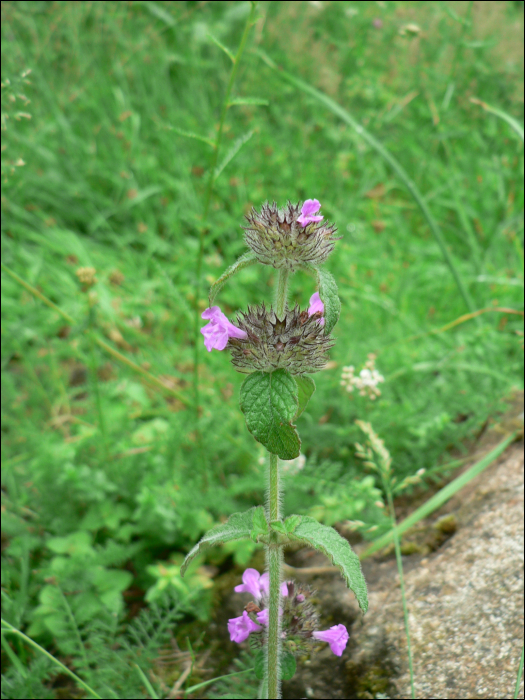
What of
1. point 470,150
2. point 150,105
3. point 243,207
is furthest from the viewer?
point 150,105

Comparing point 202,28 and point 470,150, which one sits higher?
point 202,28

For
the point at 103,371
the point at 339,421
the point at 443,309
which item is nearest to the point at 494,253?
the point at 443,309

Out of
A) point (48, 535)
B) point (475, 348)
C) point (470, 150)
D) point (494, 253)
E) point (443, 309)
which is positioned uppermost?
point (470, 150)

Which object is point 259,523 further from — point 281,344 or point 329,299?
point 329,299

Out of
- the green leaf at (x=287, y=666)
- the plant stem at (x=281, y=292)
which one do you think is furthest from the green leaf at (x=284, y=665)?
the plant stem at (x=281, y=292)

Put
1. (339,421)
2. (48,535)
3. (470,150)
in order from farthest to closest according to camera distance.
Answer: (470,150) < (339,421) < (48,535)

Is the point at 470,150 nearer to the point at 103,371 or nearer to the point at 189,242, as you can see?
the point at 189,242

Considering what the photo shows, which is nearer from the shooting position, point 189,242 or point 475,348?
point 475,348

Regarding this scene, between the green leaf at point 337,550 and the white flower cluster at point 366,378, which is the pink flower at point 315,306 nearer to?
the green leaf at point 337,550
